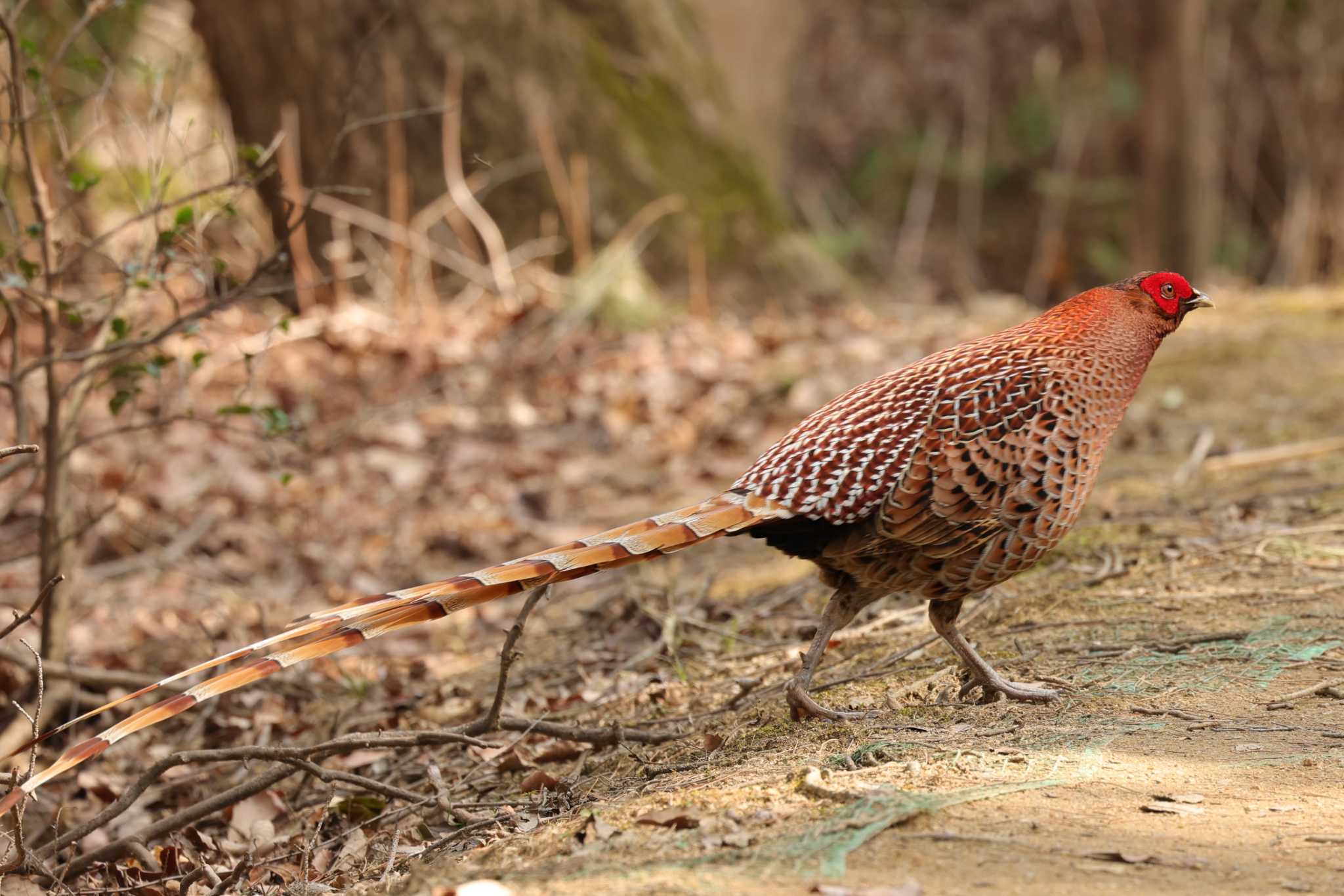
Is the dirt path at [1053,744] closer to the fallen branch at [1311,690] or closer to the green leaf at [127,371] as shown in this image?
the fallen branch at [1311,690]

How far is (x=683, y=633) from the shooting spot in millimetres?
4879

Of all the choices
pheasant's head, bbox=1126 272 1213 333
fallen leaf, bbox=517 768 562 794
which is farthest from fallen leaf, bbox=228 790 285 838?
pheasant's head, bbox=1126 272 1213 333

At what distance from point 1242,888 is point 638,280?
24.8ft

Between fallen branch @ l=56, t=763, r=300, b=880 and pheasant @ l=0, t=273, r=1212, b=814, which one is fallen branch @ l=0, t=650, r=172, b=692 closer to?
fallen branch @ l=56, t=763, r=300, b=880

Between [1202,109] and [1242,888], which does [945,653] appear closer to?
[1242,888]

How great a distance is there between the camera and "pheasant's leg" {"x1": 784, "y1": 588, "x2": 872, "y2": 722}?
3490mm

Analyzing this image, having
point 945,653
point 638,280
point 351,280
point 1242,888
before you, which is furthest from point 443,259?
point 1242,888

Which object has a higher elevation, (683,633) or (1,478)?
(1,478)

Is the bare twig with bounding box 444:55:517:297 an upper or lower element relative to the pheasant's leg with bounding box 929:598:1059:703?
upper

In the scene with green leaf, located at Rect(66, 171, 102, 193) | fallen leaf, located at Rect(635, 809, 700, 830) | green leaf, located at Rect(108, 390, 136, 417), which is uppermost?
green leaf, located at Rect(66, 171, 102, 193)

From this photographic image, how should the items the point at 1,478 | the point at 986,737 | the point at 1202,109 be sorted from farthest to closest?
the point at 1202,109, the point at 1,478, the point at 986,737

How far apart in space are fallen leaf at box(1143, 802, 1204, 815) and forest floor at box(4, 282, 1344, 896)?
1cm

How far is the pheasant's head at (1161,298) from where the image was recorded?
3900 mm

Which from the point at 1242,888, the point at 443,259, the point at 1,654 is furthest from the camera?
the point at 443,259
